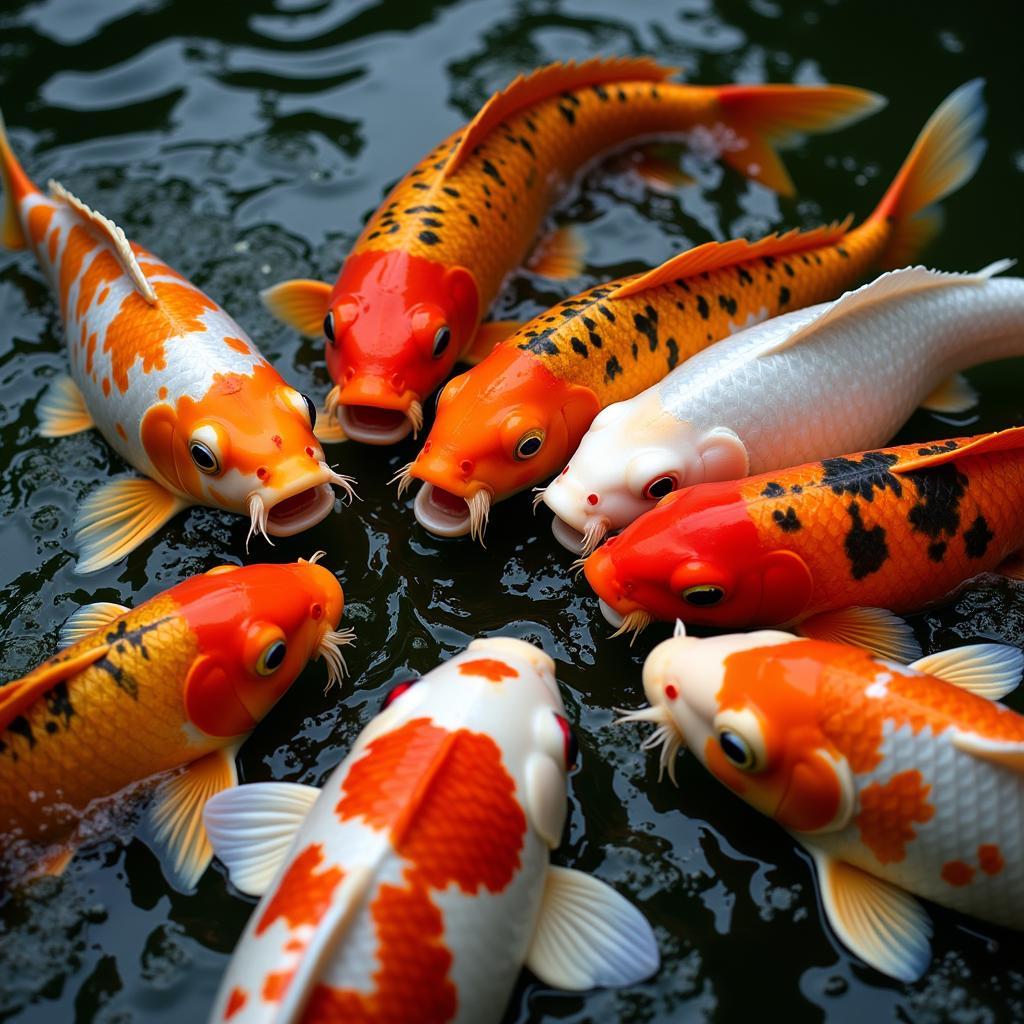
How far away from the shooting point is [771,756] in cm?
333

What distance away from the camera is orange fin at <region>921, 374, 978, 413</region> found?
15.8 ft

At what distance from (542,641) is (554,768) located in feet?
2.77

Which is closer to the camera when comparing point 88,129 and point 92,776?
point 92,776

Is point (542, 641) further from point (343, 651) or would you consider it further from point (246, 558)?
point (246, 558)

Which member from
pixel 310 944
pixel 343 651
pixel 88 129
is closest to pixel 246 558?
pixel 343 651

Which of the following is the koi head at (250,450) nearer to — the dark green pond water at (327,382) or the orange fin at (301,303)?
the dark green pond water at (327,382)

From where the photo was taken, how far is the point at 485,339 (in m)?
4.93

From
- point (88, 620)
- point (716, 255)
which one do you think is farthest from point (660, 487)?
point (88, 620)

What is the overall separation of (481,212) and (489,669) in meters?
2.20

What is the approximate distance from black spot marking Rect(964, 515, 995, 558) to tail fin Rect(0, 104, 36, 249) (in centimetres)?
409

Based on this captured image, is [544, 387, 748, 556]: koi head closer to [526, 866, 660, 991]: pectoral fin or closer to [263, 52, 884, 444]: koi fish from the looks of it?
[263, 52, 884, 444]: koi fish

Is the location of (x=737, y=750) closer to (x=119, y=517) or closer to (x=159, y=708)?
(x=159, y=708)

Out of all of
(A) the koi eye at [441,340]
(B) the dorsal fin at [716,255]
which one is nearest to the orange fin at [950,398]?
(B) the dorsal fin at [716,255]

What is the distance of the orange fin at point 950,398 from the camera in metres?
4.82
